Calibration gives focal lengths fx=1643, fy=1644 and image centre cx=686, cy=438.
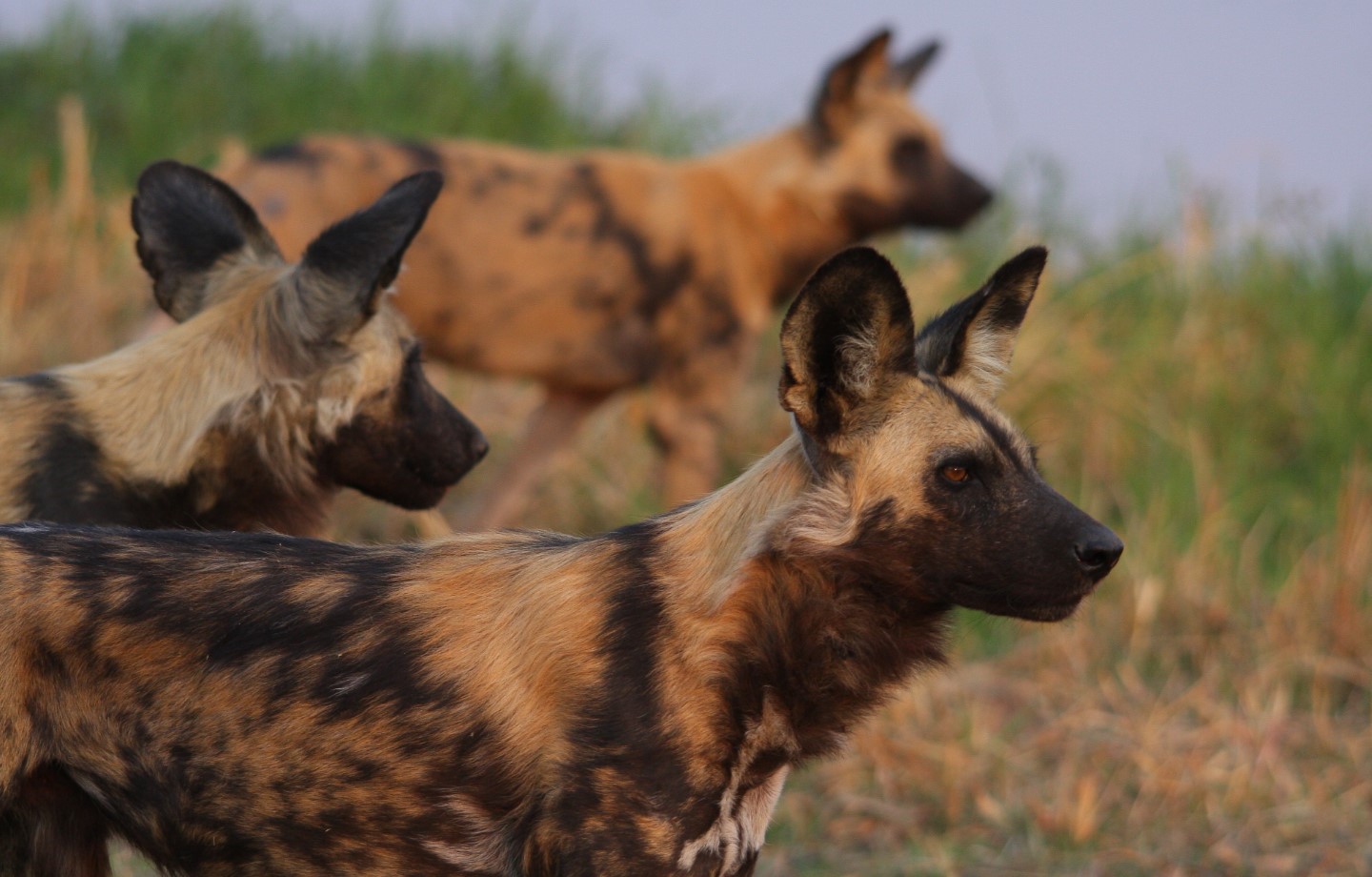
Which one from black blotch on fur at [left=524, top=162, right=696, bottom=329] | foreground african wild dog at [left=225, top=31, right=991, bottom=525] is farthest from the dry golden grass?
black blotch on fur at [left=524, top=162, right=696, bottom=329]

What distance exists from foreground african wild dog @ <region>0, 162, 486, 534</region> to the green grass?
5667 mm

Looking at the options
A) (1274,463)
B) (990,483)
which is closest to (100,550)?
(990,483)

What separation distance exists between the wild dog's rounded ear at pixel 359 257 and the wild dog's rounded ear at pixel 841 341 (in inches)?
42.7

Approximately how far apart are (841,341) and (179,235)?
1.70 metres

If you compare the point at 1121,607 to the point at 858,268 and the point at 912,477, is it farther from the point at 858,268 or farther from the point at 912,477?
the point at 858,268

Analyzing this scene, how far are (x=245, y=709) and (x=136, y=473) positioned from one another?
96 centimetres

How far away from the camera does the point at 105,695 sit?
2.29 meters

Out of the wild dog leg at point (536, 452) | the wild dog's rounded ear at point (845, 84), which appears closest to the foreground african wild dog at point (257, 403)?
the wild dog leg at point (536, 452)

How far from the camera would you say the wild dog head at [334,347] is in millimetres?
3240

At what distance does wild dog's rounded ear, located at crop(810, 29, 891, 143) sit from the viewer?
22.9 feet

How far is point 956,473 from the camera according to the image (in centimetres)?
240

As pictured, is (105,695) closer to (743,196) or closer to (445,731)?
(445,731)

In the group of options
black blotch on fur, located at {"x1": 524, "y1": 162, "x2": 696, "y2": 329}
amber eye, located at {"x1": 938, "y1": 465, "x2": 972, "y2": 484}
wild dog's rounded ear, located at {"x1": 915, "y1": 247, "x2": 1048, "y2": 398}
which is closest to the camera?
amber eye, located at {"x1": 938, "y1": 465, "x2": 972, "y2": 484}

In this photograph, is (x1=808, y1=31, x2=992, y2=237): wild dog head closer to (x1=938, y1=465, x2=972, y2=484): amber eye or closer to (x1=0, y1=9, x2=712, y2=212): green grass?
(x1=0, y1=9, x2=712, y2=212): green grass
